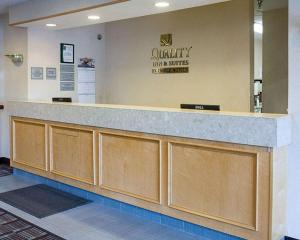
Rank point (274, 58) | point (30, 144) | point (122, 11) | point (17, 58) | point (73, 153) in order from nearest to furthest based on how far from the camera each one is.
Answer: point (122, 11)
point (73, 153)
point (30, 144)
point (274, 58)
point (17, 58)

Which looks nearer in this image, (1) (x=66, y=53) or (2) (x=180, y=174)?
(2) (x=180, y=174)

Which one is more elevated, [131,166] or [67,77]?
[67,77]

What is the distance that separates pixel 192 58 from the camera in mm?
5574

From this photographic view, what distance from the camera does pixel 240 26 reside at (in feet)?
16.4

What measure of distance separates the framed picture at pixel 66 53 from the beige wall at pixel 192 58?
0.92 m

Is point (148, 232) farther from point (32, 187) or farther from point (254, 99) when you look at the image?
point (254, 99)

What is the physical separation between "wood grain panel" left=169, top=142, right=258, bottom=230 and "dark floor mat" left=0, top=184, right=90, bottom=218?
138cm

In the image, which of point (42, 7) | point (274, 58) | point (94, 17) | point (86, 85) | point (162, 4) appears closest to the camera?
point (162, 4)

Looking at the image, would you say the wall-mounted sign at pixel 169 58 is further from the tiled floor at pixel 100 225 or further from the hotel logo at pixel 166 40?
the tiled floor at pixel 100 225

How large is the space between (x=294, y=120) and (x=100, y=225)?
2021 millimetres

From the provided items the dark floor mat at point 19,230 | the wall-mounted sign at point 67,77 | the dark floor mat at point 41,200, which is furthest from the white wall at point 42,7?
the dark floor mat at point 19,230

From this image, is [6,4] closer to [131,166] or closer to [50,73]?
[50,73]

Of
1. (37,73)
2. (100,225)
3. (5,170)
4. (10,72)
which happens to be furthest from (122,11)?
(5,170)

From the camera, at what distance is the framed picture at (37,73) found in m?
5.43
